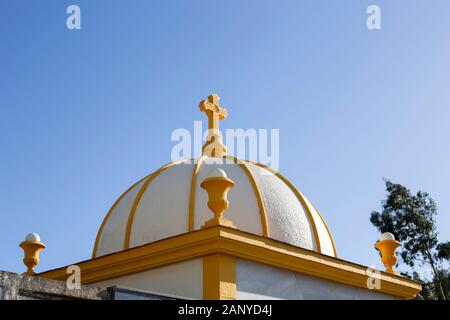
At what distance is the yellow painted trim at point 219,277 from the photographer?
7.56 meters

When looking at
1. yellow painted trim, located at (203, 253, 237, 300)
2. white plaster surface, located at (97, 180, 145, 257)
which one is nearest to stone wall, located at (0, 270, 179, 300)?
yellow painted trim, located at (203, 253, 237, 300)

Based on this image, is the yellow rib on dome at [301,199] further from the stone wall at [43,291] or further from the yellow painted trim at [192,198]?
the stone wall at [43,291]

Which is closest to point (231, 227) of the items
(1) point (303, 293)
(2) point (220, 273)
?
(2) point (220, 273)

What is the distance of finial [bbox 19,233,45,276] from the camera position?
10.2 metres

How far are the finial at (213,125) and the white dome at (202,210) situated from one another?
41.0 inches

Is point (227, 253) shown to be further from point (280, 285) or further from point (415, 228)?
point (415, 228)

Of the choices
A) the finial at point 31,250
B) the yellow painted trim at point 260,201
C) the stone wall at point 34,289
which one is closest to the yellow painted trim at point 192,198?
the yellow painted trim at point 260,201

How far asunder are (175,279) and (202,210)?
5.11 feet

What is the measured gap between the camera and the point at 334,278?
8984 millimetres

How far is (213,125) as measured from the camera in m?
12.6

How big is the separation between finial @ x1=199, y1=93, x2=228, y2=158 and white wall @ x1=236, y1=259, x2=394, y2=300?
385 cm

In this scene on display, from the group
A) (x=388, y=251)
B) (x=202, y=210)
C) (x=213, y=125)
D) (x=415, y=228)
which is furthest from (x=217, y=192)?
(x=415, y=228)

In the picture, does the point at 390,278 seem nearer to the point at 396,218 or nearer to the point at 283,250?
the point at 283,250
